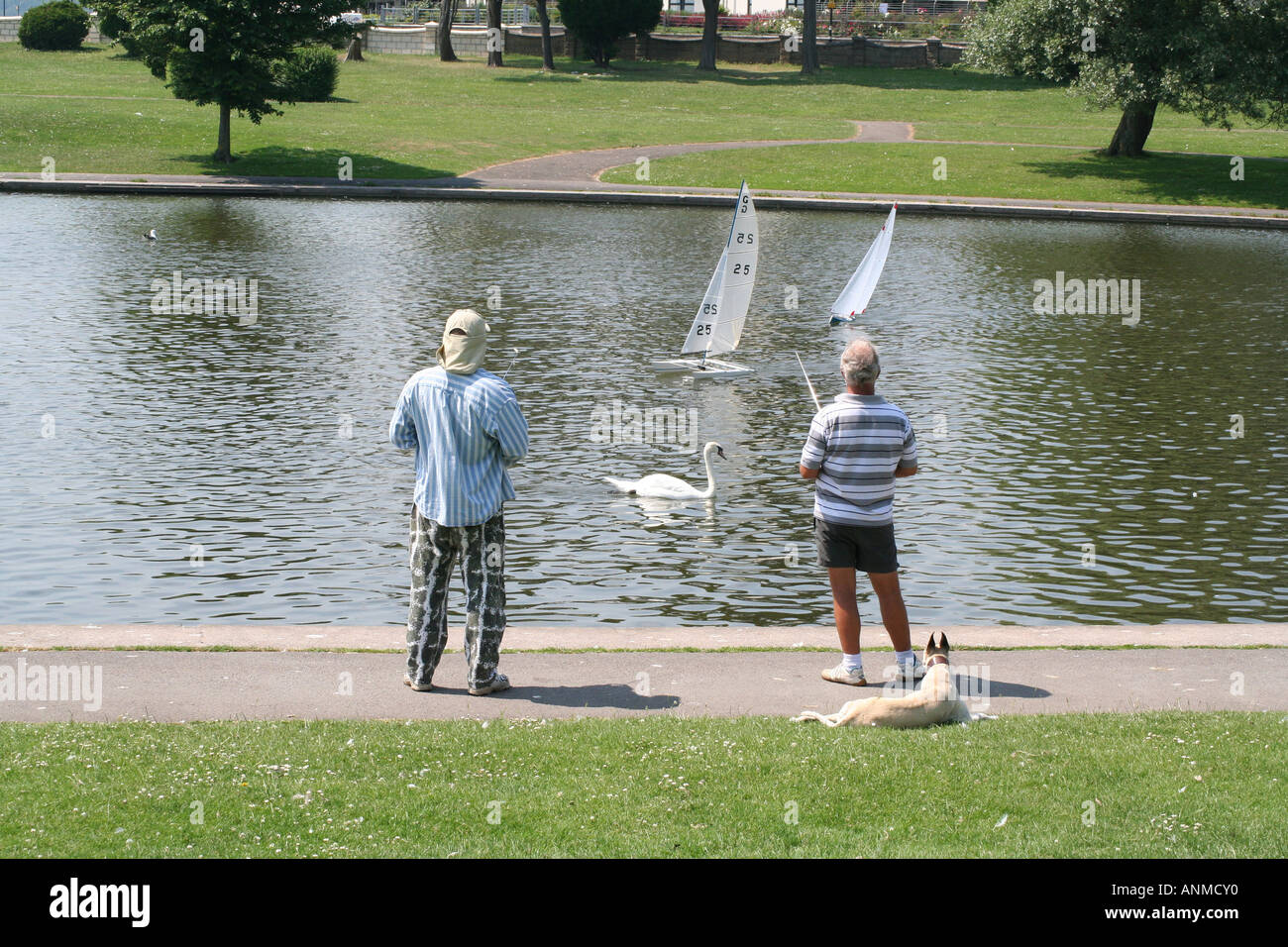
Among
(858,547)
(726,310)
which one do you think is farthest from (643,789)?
(726,310)

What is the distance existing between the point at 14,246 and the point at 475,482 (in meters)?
25.2

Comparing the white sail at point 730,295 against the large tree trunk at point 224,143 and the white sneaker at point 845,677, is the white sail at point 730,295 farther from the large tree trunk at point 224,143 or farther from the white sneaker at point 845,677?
the large tree trunk at point 224,143

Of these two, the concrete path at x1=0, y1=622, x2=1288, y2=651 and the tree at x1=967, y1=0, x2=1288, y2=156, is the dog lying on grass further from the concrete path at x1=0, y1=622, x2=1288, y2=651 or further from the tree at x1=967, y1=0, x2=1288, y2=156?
the tree at x1=967, y1=0, x2=1288, y2=156

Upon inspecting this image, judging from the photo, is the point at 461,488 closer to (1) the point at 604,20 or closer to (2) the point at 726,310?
(2) the point at 726,310

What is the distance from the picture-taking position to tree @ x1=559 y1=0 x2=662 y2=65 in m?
78.5

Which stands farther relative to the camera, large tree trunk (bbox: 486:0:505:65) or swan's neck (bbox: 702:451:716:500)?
large tree trunk (bbox: 486:0:505:65)

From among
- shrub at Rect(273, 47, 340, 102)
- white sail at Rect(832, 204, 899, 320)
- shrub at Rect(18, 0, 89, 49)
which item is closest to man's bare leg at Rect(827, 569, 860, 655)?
white sail at Rect(832, 204, 899, 320)

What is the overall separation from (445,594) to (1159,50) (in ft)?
136

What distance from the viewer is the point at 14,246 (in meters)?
29.9

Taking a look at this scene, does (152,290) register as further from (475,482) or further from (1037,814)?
(1037,814)

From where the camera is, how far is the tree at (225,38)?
41219 millimetres

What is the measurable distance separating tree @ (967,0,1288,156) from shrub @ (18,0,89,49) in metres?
51.4

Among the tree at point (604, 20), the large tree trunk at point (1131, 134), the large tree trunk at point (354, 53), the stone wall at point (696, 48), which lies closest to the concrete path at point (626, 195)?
the large tree trunk at point (1131, 134)

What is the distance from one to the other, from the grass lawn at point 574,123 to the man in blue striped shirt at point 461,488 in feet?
125
